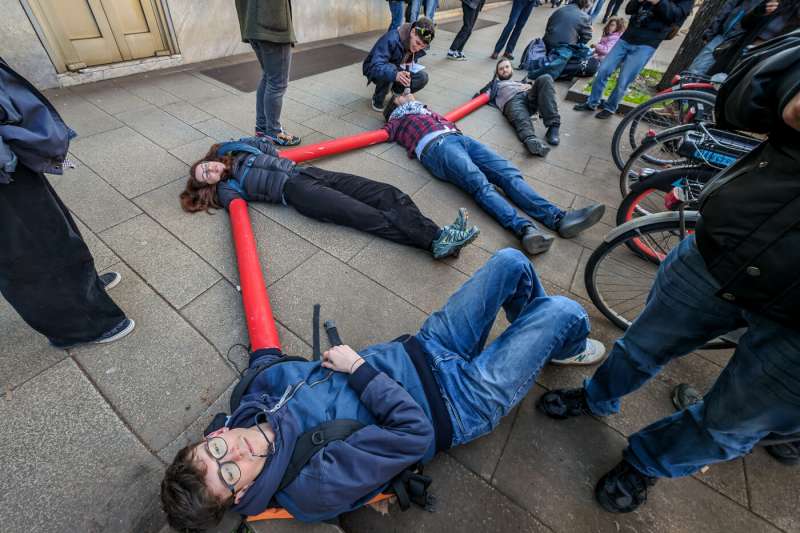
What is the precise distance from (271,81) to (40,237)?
297cm

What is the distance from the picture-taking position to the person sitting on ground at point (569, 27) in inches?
277

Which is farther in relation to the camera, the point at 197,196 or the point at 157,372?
the point at 197,196

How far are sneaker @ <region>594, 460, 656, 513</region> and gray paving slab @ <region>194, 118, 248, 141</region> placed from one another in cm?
488

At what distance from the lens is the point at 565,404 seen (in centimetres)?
207

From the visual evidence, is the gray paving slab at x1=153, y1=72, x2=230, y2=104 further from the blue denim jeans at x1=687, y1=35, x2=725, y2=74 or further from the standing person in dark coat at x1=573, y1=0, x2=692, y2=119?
the blue denim jeans at x1=687, y1=35, x2=725, y2=74

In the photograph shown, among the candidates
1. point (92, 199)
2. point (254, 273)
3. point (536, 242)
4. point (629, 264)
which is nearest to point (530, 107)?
point (536, 242)

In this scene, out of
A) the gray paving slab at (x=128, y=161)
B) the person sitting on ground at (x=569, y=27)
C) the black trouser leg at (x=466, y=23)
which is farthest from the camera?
the black trouser leg at (x=466, y=23)

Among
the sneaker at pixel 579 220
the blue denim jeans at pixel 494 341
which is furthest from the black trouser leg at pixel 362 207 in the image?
the sneaker at pixel 579 220

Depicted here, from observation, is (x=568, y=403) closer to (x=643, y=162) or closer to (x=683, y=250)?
(x=683, y=250)

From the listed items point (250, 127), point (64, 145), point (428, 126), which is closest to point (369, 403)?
point (64, 145)

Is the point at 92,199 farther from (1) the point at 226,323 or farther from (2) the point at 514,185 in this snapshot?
(2) the point at 514,185

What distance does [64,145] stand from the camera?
171 cm

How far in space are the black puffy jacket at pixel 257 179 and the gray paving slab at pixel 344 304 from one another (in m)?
0.92

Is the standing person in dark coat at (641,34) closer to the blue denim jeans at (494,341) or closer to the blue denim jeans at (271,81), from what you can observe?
the blue denim jeans at (271,81)
